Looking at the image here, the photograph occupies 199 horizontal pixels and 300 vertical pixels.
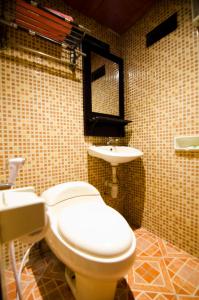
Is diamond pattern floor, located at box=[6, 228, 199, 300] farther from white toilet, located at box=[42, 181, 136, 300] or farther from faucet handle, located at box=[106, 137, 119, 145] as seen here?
faucet handle, located at box=[106, 137, 119, 145]

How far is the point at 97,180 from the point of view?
1702 mm

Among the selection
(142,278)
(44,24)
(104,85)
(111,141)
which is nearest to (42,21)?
(44,24)

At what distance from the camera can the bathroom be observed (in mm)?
1149

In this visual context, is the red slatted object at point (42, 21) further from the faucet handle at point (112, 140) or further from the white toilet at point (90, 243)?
the white toilet at point (90, 243)

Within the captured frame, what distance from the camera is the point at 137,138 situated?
1746 millimetres

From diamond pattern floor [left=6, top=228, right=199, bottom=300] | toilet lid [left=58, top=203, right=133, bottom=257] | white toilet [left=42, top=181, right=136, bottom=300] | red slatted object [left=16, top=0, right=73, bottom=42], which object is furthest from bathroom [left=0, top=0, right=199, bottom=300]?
toilet lid [left=58, top=203, right=133, bottom=257]

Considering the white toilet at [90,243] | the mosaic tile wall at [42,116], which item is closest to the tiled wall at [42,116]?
the mosaic tile wall at [42,116]

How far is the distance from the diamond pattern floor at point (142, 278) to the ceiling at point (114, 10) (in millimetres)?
2262

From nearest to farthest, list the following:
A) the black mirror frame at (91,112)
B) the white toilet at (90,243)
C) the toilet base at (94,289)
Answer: the white toilet at (90,243)
the toilet base at (94,289)
the black mirror frame at (91,112)

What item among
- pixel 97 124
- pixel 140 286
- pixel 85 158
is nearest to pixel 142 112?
pixel 97 124

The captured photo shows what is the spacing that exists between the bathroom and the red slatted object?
12cm

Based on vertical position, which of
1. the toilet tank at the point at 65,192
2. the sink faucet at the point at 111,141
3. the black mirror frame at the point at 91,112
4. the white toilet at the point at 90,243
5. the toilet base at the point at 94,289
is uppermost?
the black mirror frame at the point at 91,112

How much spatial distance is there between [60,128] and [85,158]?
40cm

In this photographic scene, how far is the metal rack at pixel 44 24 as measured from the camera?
1075 mm
